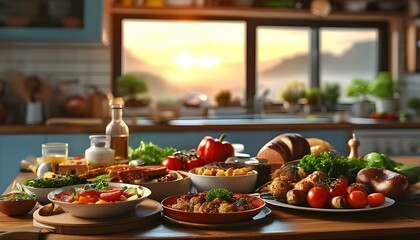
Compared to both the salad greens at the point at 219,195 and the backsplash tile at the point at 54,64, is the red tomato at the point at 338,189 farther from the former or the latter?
the backsplash tile at the point at 54,64

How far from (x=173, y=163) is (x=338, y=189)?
795mm

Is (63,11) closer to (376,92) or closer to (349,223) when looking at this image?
(376,92)

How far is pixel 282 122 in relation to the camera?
4.61m

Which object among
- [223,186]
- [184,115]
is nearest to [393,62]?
[184,115]

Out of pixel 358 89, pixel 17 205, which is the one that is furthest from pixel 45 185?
pixel 358 89

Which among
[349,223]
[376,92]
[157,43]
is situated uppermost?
[157,43]

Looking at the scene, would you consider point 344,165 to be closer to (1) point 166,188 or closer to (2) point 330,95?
(1) point 166,188

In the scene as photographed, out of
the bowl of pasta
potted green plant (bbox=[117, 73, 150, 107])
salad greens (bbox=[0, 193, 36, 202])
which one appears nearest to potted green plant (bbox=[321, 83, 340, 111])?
potted green plant (bbox=[117, 73, 150, 107])

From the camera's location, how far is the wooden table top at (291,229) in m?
1.53

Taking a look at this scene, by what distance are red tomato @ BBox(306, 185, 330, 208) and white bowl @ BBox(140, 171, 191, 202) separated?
42 centimetres

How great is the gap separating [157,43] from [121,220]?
3.70 metres

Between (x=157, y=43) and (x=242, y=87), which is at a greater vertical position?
(x=157, y=43)

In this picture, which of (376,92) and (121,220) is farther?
(376,92)

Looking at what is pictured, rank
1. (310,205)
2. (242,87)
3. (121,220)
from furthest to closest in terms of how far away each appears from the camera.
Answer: (242,87) → (310,205) → (121,220)
